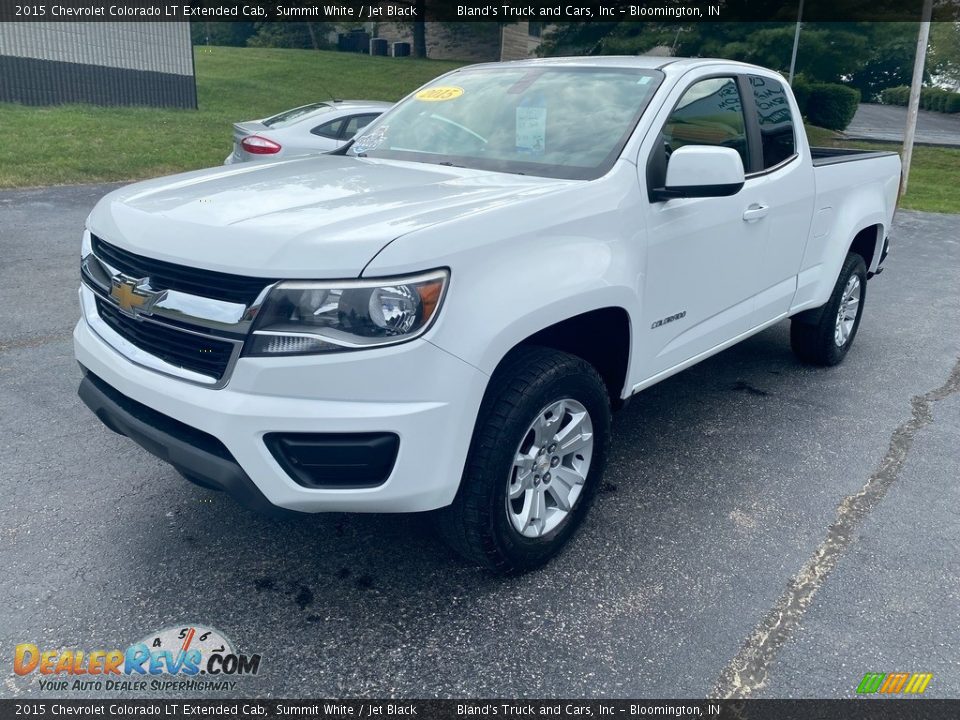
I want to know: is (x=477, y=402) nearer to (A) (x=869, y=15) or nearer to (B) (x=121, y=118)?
(B) (x=121, y=118)

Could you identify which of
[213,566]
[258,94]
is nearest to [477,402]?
[213,566]

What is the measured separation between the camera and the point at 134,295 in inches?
107

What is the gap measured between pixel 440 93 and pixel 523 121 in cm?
71

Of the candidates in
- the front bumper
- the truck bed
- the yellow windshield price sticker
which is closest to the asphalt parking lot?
the front bumper

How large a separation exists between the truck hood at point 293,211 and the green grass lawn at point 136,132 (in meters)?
9.31

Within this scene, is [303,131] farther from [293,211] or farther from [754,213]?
[293,211]

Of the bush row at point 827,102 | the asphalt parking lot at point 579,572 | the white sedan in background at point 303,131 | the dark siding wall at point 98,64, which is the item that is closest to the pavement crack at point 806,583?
the asphalt parking lot at point 579,572

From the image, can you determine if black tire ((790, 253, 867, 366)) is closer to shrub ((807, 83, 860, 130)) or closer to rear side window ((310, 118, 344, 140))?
rear side window ((310, 118, 344, 140))

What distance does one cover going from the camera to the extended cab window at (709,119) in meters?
3.66

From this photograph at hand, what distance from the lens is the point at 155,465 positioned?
3.79 metres

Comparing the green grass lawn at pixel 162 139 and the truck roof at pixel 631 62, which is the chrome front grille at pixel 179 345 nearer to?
the truck roof at pixel 631 62

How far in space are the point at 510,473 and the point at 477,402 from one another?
0.35 metres

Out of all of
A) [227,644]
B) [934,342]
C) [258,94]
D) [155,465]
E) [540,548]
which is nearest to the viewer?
[227,644]

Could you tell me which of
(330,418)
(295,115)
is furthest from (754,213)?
(295,115)
